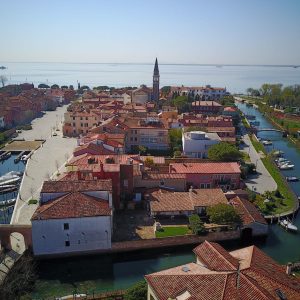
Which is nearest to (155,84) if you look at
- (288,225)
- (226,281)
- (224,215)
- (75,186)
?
(288,225)

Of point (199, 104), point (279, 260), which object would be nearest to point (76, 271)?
point (279, 260)

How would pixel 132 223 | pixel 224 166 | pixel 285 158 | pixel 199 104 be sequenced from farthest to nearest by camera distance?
pixel 199 104 < pixel 285 158 < pixel 224 166 < pixel 132 223

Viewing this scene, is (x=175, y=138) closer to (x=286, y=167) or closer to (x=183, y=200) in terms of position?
(x=286, y=167)

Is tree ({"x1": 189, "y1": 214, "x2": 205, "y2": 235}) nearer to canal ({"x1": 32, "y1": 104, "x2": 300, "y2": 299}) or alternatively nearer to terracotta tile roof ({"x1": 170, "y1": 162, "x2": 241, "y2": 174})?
canal ({"x1": 32, "y1": 104, "x2": 300, "y2": 299})

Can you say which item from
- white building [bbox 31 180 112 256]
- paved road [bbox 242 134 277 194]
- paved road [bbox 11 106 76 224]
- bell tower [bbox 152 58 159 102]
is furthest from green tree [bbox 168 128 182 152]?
bell tower [bbox 152 58 159 102]

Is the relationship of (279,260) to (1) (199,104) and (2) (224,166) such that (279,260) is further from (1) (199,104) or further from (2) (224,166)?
(1) (199,104)

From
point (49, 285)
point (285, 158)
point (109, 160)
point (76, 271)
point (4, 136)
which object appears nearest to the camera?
point (49, 285)

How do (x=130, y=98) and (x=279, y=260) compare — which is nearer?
(x=279, y=260)

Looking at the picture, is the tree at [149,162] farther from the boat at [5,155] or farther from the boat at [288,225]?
the boat at [5,155]
